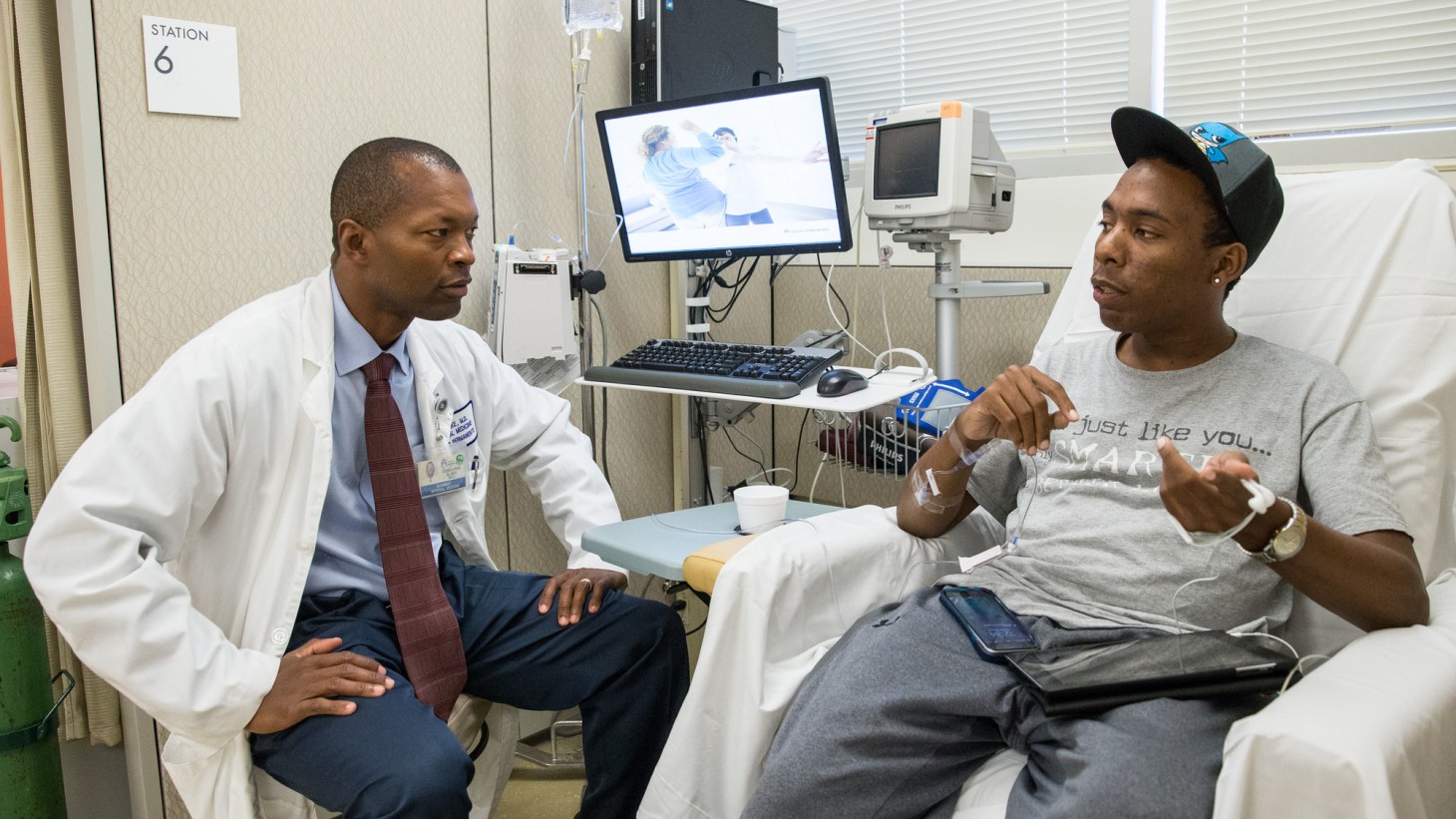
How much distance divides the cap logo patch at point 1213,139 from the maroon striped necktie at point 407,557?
47.6 inches

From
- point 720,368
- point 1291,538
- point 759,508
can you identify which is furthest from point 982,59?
point 1291,538

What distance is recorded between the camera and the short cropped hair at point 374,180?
1.56m

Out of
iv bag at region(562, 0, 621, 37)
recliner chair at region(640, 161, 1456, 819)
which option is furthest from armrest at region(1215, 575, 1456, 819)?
iv bag at region(562, 0, 621, 37)

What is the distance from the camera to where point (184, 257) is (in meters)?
1.84

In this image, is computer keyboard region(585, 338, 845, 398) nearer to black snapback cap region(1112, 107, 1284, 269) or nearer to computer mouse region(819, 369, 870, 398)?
computer mouse region(819, 369, 870, 398)

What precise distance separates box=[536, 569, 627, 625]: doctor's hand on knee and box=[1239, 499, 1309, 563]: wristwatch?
3.23 ft

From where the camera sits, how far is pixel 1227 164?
1.41 m

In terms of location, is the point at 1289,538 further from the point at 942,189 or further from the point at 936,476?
the point at 942,189

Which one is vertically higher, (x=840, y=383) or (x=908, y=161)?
(x=908, y=161)

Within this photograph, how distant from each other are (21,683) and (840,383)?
1433 millimetres

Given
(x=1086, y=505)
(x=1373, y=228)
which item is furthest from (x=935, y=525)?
(x=1373, y=228)

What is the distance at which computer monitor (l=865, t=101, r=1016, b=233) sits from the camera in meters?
1.95

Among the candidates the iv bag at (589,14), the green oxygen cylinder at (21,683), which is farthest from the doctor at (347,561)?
the iv bag at (589,14)

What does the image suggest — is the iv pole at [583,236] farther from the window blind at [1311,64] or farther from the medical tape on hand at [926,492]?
the window blind at [1311,64]
